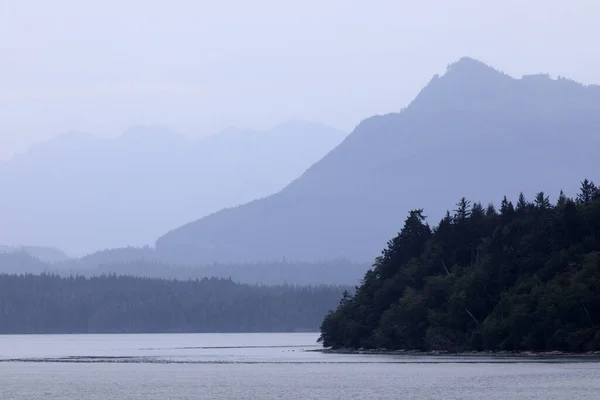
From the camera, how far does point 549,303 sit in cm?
16738

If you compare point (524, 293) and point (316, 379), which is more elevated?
point (524, 293)

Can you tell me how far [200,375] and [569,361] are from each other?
45268 millimetres

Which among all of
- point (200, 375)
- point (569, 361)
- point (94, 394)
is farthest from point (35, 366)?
point (569, 361)

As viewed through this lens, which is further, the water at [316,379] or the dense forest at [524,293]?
the dense forest at [524,293]

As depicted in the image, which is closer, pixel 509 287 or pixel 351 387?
pixel 351 387

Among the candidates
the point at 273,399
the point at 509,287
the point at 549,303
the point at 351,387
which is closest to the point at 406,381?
the point at 351,387

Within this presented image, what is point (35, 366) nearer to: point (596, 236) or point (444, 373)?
point (444, 373)

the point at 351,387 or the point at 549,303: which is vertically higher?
the point at 549,303

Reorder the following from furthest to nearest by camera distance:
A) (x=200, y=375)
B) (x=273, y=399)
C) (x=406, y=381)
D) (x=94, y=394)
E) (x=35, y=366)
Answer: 1. (x=35, y=366)
2. (x=200, y=375)
3. (x=406, y=381)
4. (x=94, y=394)
5. (x=273, y=399)

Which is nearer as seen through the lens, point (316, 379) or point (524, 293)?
point (316, 379)

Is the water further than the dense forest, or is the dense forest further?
the dense forest

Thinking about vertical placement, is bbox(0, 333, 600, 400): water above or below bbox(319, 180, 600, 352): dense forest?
below

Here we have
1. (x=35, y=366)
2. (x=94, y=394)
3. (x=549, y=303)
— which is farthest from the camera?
(x=35, y=366)

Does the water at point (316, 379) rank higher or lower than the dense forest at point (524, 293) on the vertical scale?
lower
